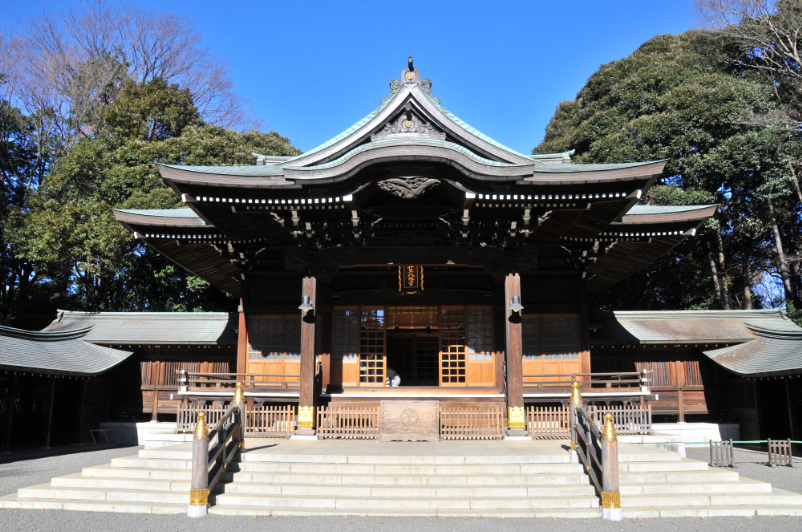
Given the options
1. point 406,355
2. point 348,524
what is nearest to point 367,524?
point 348,524

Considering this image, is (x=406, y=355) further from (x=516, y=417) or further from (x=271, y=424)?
(x=516, y=417)

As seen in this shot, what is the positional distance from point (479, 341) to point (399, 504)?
A: 23.7ft

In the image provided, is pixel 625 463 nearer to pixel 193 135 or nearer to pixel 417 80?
pixel 417 80

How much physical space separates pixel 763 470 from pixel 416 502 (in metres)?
9.67

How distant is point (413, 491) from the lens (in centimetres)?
877

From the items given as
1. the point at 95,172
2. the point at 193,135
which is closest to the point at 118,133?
the point at 95,172

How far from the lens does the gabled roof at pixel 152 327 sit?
19.0 m

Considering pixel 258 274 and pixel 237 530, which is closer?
pixel 237 530

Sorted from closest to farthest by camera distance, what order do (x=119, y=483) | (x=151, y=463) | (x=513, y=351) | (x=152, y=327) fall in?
(x=119, y=483) < (x=151, y=463) < (x=513, y=351) < (x=152, y=327)

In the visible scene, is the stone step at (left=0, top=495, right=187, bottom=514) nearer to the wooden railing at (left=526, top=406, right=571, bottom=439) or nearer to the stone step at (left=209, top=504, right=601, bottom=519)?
the stone step at (left=209, top=504, right=601, bottom=519)

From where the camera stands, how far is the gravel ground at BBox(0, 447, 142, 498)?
38.0 ft

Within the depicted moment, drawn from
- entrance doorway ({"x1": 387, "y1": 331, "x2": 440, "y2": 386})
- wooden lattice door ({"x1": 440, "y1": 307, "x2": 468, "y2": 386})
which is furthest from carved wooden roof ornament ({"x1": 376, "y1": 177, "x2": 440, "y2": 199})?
entrance doorway ({"x1": 387, "y1": 331, "x2": 440, "y2": 386})

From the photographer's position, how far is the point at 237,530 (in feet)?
24.7

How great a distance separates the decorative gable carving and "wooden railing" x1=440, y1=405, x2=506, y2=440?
6.31 meters
